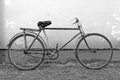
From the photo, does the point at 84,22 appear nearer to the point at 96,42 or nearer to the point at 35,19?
the point at 96,42

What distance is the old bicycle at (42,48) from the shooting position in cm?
616

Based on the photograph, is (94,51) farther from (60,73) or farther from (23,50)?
(23,50)

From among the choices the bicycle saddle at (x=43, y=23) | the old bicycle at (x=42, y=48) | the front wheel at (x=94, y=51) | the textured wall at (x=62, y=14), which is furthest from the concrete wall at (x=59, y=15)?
the bicycle saddle at (x=43, y=23)

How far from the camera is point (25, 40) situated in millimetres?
6176

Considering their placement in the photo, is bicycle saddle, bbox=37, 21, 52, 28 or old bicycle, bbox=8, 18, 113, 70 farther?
old bicycle, bbox=8, 18, 113, 70

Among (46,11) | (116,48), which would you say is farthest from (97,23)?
(46,11)

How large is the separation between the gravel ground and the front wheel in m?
0.23

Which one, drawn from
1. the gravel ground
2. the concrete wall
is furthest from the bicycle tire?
the concrete wall

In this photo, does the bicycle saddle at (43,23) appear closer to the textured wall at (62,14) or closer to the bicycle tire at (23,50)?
the bicycle tire at (23,50)

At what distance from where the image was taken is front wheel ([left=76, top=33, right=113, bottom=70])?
249 inches

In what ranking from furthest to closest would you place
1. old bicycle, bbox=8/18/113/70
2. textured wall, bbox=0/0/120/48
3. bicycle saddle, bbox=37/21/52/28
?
textured wall, bbox=0/0/120/48 → old bicycle, bbox=8/18/113/70 → bicycle saddle, bbox=37/21/52/28

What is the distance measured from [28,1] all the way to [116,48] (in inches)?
115

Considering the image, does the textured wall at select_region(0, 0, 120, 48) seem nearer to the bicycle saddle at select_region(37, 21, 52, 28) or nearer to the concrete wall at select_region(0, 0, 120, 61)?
the concrete wall at select_region(0, 0, 120, 61)

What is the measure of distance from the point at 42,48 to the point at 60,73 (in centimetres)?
81
